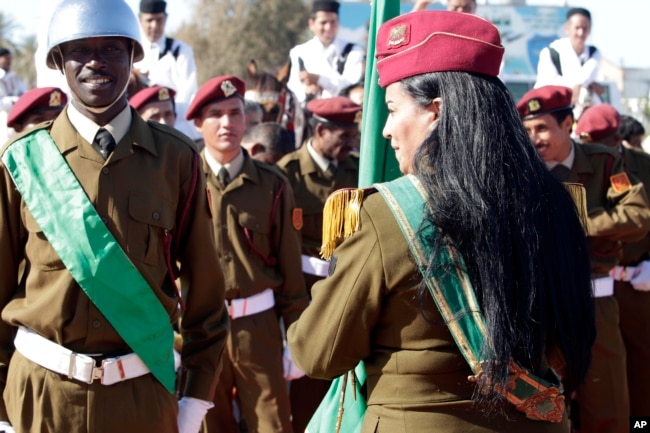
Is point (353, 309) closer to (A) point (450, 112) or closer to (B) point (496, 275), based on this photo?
(B) point (496, 275)

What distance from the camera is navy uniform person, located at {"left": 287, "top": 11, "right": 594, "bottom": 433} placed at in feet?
8.79

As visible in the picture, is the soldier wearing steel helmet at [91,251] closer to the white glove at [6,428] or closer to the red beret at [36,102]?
the white glove at [6,428]

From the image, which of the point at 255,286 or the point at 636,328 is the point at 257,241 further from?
the point at 636,328

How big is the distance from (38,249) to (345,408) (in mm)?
1268

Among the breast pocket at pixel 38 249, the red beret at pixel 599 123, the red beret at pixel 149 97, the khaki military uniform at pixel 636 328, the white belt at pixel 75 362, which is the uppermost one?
the red beret at pixel 149 97

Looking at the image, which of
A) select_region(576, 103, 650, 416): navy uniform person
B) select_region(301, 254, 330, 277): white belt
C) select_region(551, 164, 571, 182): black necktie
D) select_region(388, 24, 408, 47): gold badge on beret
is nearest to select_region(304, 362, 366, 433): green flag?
select_region(388, 24, 408, 47): gold badge on beret

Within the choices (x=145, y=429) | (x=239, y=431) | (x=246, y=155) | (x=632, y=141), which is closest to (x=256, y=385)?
(x=239, y=431)

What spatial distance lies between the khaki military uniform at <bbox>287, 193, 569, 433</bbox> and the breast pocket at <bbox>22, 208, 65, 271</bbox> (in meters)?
1.18

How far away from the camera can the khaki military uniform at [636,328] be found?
7570 mm

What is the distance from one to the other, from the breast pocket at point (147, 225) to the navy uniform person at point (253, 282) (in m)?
2.39

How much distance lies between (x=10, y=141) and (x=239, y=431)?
3.17 m

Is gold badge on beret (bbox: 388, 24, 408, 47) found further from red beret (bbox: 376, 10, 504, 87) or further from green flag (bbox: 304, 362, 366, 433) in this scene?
green flag (bbox: 304, 362, 366, 433)

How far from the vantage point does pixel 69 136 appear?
369cm

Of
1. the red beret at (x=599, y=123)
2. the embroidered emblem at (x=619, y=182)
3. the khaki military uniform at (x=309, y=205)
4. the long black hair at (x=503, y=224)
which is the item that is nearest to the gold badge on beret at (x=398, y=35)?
the long black hair at (x=503, y=224)
